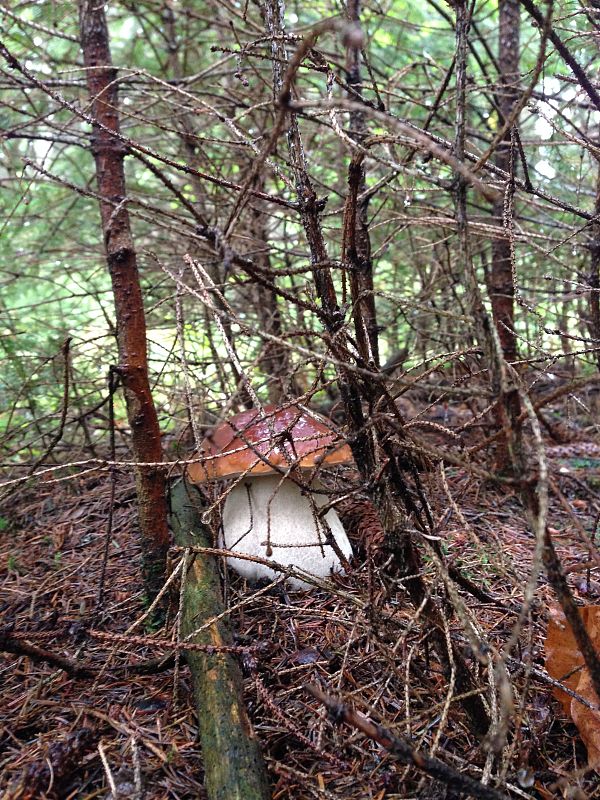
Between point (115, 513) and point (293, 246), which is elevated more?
point (293, 246)

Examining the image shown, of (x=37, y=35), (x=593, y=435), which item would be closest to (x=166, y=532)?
(x=593, y=435)

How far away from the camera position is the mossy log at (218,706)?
1232mm

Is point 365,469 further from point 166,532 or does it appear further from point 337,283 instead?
point 337,283

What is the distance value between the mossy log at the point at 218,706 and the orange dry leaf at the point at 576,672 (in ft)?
2.54

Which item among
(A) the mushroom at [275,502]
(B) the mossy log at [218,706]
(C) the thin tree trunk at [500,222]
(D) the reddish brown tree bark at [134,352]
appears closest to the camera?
(B) the mossy log at [218,706]

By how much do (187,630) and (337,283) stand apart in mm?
3978

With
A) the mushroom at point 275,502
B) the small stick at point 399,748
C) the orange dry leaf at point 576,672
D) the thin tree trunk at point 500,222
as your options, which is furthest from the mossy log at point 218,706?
the thin tree trunk at point 500,222

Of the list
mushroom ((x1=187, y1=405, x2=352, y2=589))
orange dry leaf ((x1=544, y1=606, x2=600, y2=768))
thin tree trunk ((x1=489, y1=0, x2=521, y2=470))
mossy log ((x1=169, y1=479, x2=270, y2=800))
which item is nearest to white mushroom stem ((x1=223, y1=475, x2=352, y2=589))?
mushroom ((x1=187, y1=405, x2=352, y2=589))

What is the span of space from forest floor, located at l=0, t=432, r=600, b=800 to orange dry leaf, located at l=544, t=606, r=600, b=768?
0.18 feet

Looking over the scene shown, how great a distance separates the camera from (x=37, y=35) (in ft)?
11.1

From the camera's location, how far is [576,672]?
140 cm

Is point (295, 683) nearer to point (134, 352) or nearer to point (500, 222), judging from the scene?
point (134, 352)

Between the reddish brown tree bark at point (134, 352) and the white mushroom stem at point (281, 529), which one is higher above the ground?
the reddish brown tree bark at point (134, 352)

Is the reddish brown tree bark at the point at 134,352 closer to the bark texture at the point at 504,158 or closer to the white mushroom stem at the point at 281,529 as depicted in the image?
the white mushroom stem at the point at 281,529
